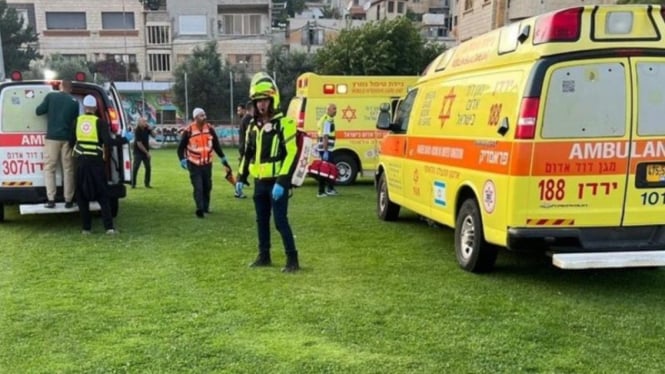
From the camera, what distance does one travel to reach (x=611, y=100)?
17.1 ft

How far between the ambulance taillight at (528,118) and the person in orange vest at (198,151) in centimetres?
554

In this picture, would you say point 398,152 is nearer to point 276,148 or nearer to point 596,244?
point 276,148

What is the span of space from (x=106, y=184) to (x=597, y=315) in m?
6.07

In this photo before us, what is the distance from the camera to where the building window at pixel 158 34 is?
48.6 metres

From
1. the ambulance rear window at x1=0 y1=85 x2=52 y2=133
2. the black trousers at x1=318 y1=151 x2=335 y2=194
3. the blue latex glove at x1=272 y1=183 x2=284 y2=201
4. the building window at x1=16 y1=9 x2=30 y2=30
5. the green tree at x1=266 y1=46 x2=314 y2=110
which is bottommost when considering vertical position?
the black trousers at x1=318 y1=151 x2=335 y2=194

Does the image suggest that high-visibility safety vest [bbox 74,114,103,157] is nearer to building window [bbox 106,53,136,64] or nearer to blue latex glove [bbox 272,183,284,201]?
blue latex glove [bbox 272,183,284,201]

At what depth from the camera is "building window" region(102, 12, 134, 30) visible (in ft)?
162

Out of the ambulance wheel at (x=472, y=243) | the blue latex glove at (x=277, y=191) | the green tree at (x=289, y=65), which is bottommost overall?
the ambulance wheel at (x=472, y=243)

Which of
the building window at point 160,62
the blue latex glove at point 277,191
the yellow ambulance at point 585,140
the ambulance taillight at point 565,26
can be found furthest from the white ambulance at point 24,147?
the building window at point 160,62

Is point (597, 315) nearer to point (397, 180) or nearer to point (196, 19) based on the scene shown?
point (397, 180)

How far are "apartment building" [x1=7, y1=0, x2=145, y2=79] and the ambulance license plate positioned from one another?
47.8 metres

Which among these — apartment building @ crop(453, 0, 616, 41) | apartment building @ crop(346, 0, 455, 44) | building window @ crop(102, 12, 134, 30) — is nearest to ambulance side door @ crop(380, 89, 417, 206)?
apartment building @ crop(453, 0, 616, 41)

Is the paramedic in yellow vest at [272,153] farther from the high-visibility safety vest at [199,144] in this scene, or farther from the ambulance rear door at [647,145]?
the high-visibility safety vest at [199,144]

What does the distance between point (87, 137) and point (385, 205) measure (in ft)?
14.3
